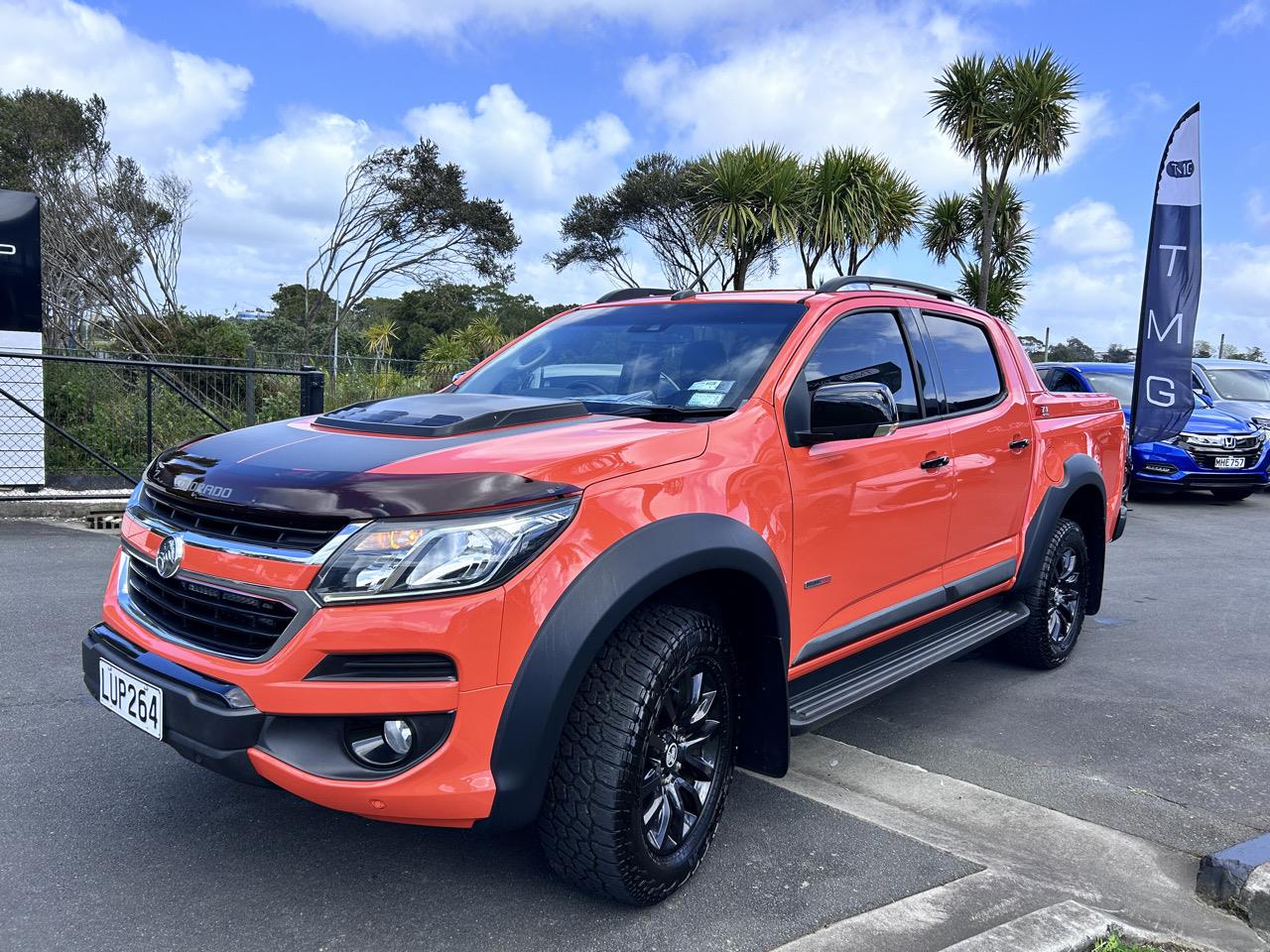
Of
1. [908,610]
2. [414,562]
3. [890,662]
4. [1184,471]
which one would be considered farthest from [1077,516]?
[1184,471]

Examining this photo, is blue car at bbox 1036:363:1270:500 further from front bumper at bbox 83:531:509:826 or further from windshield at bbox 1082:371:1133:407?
front bumper at bbox 83:531:509:826

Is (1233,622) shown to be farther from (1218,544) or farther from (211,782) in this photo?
(211,782)

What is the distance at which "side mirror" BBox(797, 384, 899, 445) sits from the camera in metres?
3.05

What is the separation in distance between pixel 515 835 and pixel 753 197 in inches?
702

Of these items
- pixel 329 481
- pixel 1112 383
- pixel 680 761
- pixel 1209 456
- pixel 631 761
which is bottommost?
pixel 680 761

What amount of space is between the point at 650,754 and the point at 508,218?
73.8 feet

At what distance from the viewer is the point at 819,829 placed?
10.4 ft

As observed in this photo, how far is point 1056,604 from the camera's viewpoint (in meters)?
4.89

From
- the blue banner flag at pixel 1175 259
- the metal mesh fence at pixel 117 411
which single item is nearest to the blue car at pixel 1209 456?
the blue banner flag at pixel 1175 259

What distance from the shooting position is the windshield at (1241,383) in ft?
43.4

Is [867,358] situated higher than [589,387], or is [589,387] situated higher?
[867,358]

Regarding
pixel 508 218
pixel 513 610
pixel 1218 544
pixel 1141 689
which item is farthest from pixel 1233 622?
pixel 508 218

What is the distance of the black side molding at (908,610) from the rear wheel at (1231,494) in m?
9.85

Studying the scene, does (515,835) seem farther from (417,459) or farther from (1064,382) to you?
(1064,382)
